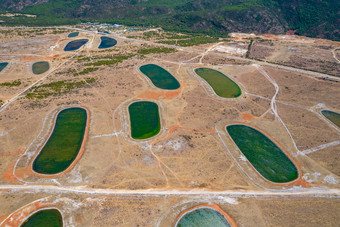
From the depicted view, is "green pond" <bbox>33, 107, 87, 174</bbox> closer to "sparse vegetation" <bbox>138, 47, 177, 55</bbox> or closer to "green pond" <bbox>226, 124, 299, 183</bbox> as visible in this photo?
"green pond" <bbox>226, 124, 299, 183</bbox>

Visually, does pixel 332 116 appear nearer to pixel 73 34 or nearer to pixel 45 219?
pixel 45 219

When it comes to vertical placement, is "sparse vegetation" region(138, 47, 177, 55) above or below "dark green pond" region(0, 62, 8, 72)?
above

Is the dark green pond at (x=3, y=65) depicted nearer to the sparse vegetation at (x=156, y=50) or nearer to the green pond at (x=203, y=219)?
the sparse vegetation at (x=156, y=50)

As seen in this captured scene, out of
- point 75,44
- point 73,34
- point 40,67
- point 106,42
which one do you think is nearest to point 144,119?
point 40,67

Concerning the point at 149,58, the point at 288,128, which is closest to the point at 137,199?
the point at 288,128

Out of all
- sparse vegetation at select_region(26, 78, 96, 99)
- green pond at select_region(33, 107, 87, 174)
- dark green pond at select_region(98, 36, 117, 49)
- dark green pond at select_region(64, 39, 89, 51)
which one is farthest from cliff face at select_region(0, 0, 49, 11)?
green pond at select_region(33, 107, 87, 174)

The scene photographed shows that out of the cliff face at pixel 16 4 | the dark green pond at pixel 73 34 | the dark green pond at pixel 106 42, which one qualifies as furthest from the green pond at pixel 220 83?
the cliff face at pixel 16 4
